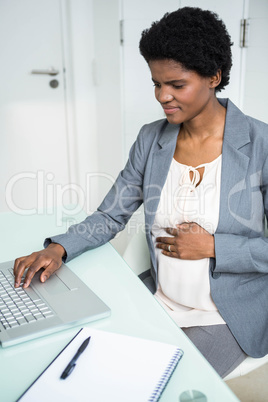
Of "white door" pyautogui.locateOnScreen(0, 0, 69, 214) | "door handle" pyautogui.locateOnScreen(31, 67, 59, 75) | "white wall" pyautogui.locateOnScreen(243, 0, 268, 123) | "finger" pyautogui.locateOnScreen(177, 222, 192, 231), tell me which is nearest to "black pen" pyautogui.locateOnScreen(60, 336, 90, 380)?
"finger" pyautogui.locateOnScreen(177, 222, 192, 231)

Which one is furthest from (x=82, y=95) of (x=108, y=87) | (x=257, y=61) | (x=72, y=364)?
(x=72, y=364)

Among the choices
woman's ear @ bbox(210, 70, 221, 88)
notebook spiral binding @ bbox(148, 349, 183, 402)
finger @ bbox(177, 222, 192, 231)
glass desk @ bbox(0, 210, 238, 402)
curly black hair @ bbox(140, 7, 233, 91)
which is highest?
curly black hair @ bbox(140, 7, 233, 91)

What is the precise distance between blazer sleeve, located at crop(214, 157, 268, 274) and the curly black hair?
342 millimetres

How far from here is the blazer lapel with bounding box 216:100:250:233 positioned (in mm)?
1261

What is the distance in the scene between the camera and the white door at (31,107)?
2.76 meters

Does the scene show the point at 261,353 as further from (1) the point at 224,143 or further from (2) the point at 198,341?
(1) the point at 224,143

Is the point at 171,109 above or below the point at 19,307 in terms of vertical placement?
above

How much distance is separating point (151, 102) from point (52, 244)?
1.65 meters

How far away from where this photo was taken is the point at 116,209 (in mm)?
1445

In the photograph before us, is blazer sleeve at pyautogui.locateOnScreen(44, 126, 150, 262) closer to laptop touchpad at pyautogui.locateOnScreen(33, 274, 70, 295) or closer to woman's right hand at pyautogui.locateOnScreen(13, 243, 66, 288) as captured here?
woman's right hand at pyautogui.locateOnScreen(13, 243, 66, 288)

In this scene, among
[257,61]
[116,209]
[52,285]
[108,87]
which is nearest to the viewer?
[52,285]

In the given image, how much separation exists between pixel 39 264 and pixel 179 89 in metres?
0.63

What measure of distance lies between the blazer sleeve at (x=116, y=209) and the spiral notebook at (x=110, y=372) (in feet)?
1.55

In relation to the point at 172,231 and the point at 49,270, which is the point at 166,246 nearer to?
the point at 172,231
